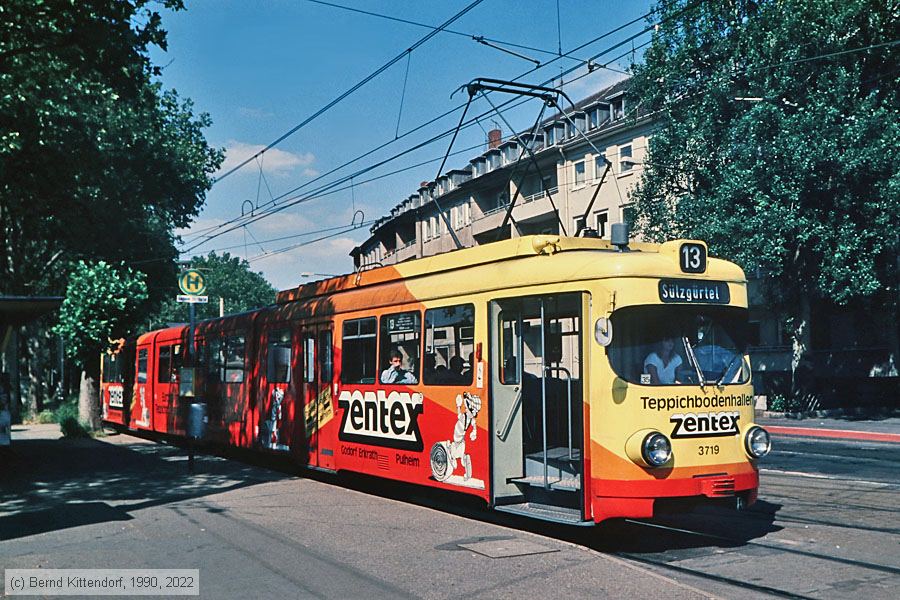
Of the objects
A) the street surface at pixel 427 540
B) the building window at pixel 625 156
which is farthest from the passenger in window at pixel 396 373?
the building window at pixel 625 156

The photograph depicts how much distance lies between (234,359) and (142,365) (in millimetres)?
8366

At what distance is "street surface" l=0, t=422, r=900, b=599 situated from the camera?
24.0ft

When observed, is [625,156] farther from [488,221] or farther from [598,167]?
[488,221]

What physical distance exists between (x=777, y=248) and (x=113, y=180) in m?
22.4

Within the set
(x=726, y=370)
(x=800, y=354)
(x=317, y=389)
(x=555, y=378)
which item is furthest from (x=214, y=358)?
(x=800, y=354)

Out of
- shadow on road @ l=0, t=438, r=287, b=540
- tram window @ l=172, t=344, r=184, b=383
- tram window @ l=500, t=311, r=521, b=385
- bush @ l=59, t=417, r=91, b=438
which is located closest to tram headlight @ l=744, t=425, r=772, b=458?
tram window @ l=500, t=311, r=521, b=385

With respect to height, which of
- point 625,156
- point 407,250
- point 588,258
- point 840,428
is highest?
point 625,156

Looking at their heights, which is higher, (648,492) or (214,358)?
(214,358)

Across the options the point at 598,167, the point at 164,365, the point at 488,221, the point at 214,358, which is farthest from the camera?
the point at 488,221

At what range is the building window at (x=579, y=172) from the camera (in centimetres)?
4497

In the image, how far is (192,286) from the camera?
52.6 ft

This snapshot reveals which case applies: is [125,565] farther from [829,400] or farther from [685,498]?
[829,400]

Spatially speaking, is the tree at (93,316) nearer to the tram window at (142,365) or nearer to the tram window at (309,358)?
the tram window at (142,365)

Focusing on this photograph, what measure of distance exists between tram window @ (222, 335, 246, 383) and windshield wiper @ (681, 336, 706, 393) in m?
10.5
